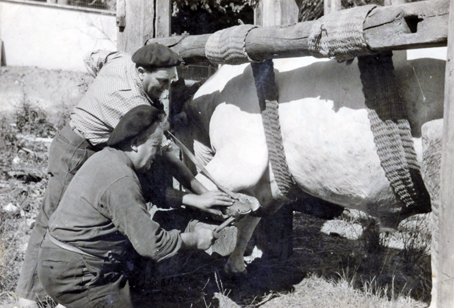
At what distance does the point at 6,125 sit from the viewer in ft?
26.2

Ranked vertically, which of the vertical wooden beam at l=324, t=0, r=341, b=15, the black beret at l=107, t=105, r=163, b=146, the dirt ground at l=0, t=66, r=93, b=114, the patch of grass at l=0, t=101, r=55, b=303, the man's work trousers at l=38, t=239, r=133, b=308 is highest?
the vertical wooden beam at l=324, t=0, r=341, b=15

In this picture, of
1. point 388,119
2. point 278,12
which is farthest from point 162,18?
point 388,119

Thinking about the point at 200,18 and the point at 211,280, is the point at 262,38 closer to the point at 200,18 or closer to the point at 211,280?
the point at 211,280

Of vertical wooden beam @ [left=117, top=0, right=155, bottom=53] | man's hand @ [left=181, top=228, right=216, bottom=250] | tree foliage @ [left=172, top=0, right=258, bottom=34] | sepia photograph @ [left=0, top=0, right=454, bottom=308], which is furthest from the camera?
tree foliage @ [left=172, top=0, right=258, bottom=34]

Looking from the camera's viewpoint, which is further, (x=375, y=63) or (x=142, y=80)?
(x=142, y=80)

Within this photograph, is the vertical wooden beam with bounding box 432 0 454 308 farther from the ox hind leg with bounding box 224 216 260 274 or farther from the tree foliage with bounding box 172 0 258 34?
the tree foliage with bounding box 172 0 258 34

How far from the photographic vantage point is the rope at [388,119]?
243cm

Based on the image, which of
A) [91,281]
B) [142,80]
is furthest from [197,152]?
[91,281]

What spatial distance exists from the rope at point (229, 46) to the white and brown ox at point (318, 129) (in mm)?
247

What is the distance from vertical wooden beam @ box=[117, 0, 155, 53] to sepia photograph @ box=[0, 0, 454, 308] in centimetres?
2

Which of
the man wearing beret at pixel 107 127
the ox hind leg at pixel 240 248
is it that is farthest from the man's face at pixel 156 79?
the ox hind leg at pixel 240 248

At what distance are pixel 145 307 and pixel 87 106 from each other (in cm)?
134

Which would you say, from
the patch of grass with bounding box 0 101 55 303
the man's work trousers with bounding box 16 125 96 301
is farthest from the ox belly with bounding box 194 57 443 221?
the patch of grass with bounding box 0 101 55 303

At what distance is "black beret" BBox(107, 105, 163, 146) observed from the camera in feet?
8.22
